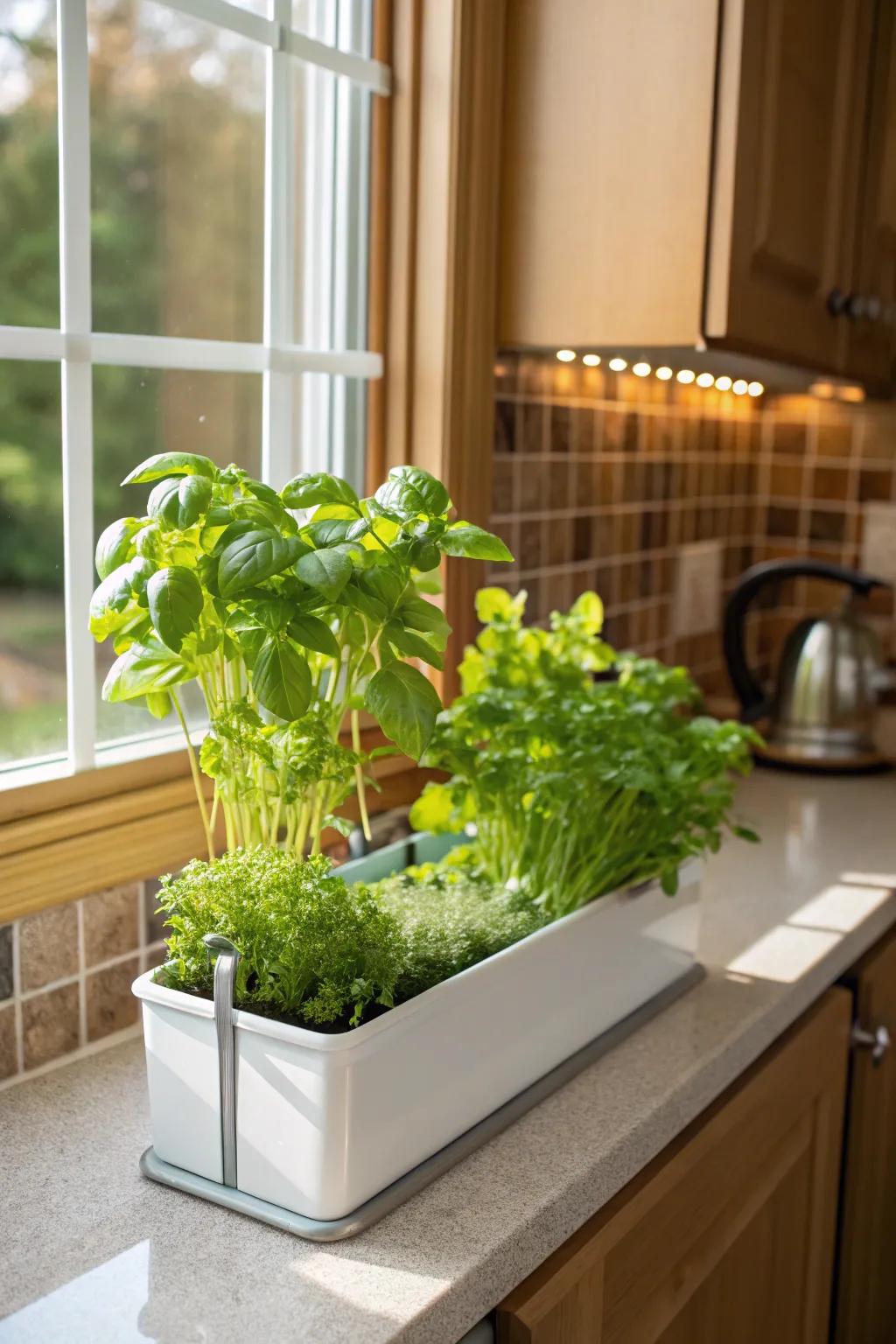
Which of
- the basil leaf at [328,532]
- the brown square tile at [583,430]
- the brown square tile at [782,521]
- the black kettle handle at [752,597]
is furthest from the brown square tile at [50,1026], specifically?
the brown square tile at [782,521]

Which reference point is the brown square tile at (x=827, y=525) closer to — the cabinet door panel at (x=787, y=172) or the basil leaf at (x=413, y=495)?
the cabinet door panel at (x=787, y=172)

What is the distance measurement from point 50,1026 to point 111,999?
2.7 inches

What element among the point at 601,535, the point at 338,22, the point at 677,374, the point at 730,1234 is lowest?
the point at 730,1234

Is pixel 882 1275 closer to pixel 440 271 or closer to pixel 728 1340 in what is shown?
pixel 728 1340

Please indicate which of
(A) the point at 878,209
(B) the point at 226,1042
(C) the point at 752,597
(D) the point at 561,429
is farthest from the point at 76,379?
(C) the point at 752,597

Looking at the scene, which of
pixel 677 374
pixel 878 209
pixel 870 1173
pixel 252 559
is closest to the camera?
pixel 252 559

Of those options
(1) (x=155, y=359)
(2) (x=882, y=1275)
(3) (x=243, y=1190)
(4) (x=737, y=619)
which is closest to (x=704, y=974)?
(3) (x=243, y=1190)

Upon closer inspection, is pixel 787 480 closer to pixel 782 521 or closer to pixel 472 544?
pixel 782 521

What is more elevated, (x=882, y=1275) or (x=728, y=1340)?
(x=728, y=1340)

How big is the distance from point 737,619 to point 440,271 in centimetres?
91

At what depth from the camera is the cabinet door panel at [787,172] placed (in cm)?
137

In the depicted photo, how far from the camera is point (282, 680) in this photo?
85 cm

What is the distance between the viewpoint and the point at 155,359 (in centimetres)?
121

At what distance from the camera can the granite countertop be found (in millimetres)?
781
